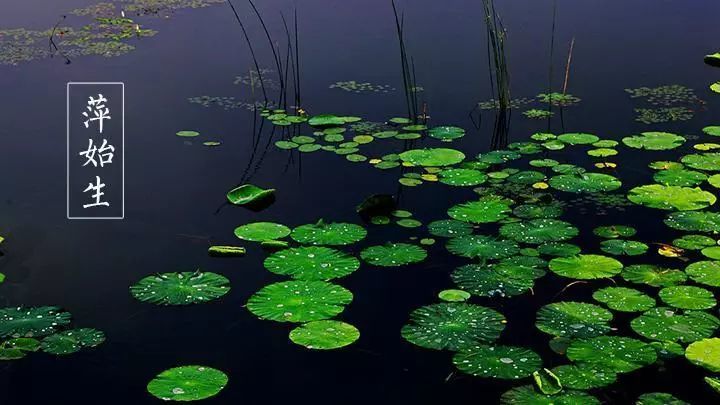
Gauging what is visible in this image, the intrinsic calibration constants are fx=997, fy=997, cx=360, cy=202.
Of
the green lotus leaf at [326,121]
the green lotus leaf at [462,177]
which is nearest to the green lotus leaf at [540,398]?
the green lotus leaf at [462,177]

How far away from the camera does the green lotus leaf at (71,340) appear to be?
10.5 ft

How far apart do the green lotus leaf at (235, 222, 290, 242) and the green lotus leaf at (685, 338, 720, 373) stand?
1597 millimetres

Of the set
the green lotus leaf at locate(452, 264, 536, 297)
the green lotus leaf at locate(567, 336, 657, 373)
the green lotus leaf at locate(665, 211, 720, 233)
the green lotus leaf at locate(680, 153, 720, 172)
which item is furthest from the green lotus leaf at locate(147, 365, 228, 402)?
the green lotus leaf at locate(680, 153, 720, 172)

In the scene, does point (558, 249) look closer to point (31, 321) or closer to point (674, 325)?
point (674, 325)

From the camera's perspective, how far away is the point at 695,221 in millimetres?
3967

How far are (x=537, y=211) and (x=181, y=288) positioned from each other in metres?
1.49

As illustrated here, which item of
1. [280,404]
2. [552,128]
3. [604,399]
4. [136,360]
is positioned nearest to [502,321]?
[604,399]

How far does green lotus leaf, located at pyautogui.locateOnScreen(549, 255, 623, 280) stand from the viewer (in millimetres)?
3545

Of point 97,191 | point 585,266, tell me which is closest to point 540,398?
point 585,266

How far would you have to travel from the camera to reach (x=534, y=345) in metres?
3.19

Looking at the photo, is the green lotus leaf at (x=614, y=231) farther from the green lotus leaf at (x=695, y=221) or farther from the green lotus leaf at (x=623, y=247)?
the green lotus leaf at (x=695, y=221)

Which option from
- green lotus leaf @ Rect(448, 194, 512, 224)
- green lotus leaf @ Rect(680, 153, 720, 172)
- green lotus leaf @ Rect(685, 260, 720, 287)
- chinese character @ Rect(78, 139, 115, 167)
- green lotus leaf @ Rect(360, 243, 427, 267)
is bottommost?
green lotus leaf @ Rect(360, 243, 427, 267)

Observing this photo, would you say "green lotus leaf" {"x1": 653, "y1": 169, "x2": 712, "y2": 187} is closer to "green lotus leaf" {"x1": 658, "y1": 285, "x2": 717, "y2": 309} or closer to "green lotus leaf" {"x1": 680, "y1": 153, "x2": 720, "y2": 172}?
"green lotus leaf" {"x1": 680, "y1": 153, "x2": 720, "y2": 172}

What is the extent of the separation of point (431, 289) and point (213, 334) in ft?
2.58
